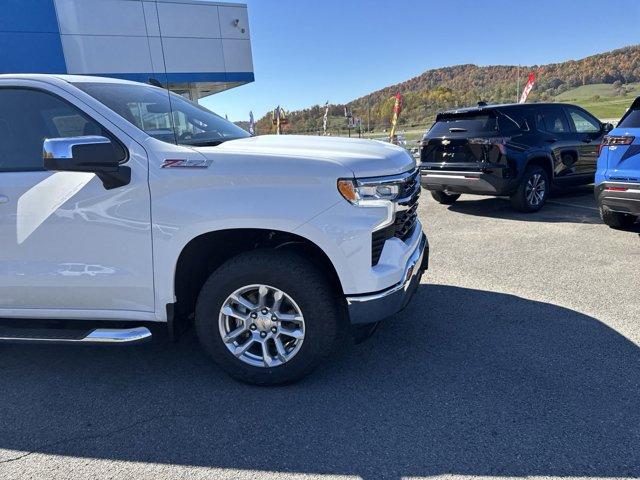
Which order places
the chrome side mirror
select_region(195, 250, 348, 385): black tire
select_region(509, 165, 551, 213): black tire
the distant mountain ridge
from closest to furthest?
the chrome side mirror < select_region(195, 250, 348, 385): black tire < select_region(509, 165, 551, 213): black tire < the distant mountain ridge

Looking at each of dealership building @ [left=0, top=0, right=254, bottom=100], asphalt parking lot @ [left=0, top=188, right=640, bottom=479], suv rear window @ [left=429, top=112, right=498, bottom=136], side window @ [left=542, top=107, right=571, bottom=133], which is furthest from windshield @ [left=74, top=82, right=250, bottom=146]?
dealership building @ [left=0, top=0, right=254, bottom=100]

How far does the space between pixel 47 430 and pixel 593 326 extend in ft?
12.7

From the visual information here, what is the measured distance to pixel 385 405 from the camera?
2809mm

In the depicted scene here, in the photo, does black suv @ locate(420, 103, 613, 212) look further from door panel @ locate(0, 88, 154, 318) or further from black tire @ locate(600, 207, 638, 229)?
door panel @ locate(0, 88, 154, 318)

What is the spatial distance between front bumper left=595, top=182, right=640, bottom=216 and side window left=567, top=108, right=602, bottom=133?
3.29 m

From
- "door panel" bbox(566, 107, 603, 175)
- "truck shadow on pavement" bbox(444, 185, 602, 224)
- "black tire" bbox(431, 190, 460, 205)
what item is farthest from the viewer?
"black tire" bbox(431, 190, 460, 205)

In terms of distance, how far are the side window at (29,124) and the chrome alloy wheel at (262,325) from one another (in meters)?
1.49

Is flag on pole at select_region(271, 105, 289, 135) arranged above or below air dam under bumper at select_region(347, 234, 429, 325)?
above

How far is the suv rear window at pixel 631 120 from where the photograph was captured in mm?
5355

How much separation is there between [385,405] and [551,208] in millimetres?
6549

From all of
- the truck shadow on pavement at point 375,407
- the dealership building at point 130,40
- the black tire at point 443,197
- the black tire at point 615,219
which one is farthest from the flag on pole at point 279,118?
the truck shadow on pavement at point 375,407

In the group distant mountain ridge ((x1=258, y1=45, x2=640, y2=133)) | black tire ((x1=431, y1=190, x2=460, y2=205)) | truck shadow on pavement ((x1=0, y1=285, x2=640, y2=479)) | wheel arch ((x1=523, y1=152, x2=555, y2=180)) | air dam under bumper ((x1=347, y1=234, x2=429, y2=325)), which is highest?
distant mountain ridge ((x1=258, y1=45, x2=640, y2=133))

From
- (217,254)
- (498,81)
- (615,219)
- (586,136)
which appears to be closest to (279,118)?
(586,136)

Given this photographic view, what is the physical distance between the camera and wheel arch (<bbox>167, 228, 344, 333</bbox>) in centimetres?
290
